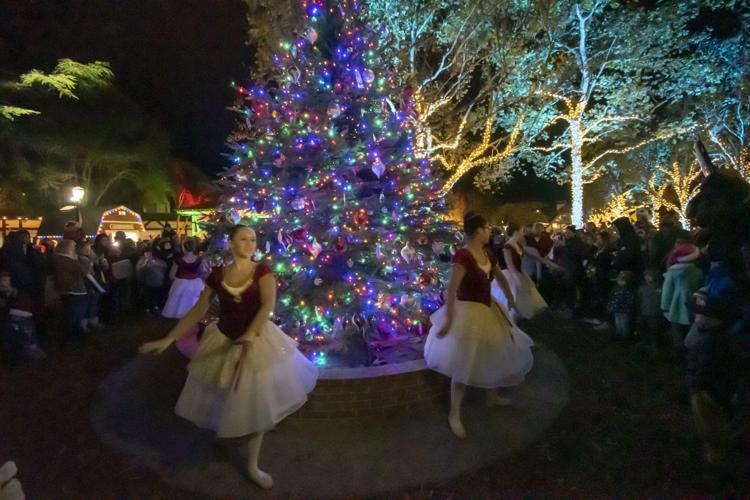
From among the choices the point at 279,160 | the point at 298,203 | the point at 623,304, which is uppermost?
the point at 279,160

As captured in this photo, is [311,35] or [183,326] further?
[311,35]

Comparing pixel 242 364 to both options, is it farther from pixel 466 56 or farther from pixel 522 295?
pixel 466 56

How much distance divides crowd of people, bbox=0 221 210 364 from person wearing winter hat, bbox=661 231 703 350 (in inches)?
286

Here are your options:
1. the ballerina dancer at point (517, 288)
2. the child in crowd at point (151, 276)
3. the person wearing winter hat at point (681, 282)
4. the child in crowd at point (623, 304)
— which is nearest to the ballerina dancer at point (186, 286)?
the child in crowd at point (151, 276)

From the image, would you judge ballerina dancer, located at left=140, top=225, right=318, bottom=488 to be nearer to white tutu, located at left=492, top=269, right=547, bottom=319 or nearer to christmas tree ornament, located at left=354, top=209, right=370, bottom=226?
christmas tree ornament, located at left=354, top=209, right=370, bottom=226

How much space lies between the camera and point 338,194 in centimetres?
591

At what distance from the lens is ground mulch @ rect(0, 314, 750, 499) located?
353cm

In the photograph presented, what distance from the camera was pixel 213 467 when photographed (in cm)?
392

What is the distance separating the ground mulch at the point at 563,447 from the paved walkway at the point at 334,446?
0.14 metres

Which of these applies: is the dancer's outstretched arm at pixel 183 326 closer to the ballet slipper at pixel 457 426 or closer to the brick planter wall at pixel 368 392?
the brick planter wall at pixel 368 392

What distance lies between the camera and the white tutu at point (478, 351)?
4.23m

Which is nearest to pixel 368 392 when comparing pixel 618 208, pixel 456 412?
pixel 456 412

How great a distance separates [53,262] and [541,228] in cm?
899

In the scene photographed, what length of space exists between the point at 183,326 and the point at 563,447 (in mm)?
3271
